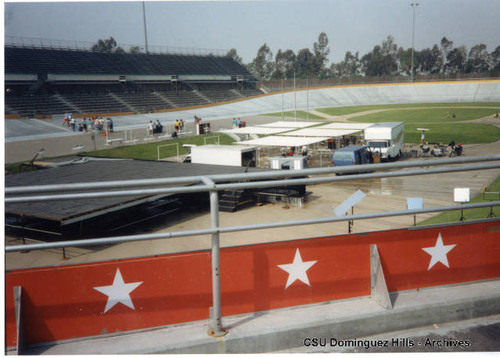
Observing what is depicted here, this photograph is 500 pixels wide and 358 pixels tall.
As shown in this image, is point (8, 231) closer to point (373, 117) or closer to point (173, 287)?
point (173, 287)

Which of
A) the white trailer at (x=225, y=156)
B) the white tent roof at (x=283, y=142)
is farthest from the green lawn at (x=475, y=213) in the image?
the white tent roof at (x=283, y=142)

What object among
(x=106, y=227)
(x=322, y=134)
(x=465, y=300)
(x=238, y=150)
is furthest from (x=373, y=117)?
(x=465, y=300)

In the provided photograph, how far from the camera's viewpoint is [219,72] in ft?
324

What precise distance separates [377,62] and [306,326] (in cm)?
14551

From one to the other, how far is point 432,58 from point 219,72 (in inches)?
3002

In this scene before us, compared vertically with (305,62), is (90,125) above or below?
below

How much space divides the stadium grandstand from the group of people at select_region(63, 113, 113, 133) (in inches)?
203

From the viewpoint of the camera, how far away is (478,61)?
125812 millimetres

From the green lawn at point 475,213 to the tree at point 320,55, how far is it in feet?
421

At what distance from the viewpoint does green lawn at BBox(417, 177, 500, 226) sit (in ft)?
49.9

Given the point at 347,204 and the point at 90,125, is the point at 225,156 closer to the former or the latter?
the point at 347,204

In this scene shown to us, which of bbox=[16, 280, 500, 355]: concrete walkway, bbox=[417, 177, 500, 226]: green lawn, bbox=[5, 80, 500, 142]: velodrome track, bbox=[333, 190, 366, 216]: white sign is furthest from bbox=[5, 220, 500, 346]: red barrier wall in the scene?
bbox=[5, 80, 500, 142]: velodrome track

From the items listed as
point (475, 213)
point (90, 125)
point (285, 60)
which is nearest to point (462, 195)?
point (475, 213)

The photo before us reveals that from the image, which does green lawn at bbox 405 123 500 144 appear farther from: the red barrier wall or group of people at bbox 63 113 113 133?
the red barrier wall
